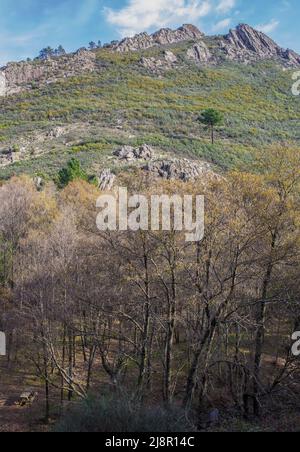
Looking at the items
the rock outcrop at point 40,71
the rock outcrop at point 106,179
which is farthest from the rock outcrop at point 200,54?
the rock outcrop at point 106,179

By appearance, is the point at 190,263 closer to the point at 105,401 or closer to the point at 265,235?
the point at 265,235

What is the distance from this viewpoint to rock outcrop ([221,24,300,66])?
112 m

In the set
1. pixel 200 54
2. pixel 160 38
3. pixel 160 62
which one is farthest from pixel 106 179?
pixel 160 38

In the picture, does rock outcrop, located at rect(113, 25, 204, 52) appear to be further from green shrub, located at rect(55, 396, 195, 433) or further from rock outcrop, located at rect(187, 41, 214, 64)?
green shrub, located at rect(55, 396, 195, 433)

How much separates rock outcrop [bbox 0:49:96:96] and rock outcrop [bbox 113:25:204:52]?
14555 millimetres

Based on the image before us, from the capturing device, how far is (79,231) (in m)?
20.3

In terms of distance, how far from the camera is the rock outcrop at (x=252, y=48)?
11231cm

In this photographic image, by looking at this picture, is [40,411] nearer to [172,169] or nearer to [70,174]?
[70,174]

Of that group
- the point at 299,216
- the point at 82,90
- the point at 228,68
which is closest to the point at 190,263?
the point at 299,216

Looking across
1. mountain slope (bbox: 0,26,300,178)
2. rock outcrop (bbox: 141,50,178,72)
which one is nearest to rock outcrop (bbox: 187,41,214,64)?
mountain slope (bbox: 0,26,300,178)

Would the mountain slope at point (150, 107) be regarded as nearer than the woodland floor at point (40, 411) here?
No

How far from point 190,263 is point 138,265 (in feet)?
6.88

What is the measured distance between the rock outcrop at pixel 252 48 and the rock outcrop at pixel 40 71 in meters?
38.0

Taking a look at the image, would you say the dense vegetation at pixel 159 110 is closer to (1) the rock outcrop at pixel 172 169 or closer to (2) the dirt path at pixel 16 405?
(1) the rock outcrop at pixel 172 169
